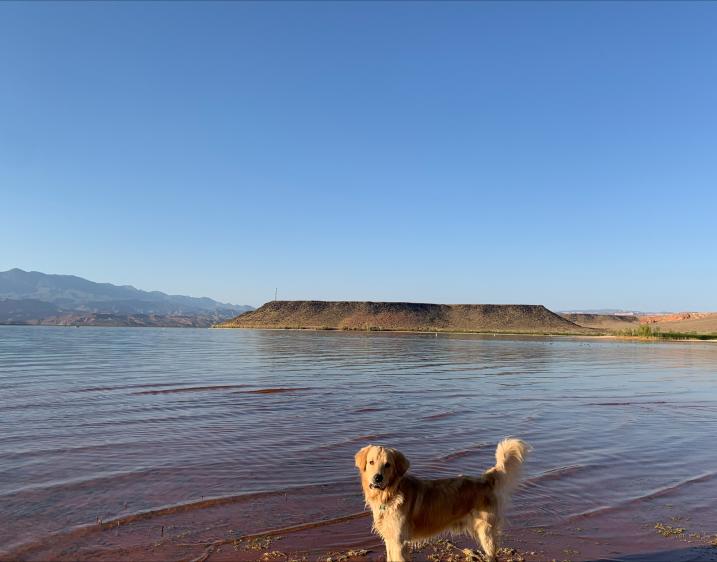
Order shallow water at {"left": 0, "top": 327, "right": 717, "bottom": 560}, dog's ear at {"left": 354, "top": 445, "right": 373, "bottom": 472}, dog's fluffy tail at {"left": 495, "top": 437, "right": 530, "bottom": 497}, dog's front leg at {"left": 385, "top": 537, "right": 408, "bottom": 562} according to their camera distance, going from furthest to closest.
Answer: shallow water at {"left": 0, "top": 327, "right": 717, "bottom": 560} < dog's fluffy tail at {"left": 495, "top": 437, "right": 530, "bottom": 497} < dog's ear at {"left": 354, "top": 445, "right": 373, "bottom": 472} < dog's front leg at {"left": 385, "top": 537, "right": 408, "bottom": 562}

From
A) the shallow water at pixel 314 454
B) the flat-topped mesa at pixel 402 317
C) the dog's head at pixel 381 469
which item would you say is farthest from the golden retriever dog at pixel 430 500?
the flat-topped mesa at pixel 402 317

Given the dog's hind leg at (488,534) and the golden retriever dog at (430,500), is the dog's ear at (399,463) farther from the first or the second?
the dog's hind leg at (488,534)

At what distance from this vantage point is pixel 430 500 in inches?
220

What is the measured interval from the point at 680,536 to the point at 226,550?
5634mm

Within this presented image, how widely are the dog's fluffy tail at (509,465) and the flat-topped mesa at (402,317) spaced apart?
385ft

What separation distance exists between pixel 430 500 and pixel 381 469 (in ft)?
2.24

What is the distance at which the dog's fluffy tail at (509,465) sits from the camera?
5.82 metres

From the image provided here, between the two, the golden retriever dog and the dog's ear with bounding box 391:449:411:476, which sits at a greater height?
the dog's ear with bounding box 391:449:411:476

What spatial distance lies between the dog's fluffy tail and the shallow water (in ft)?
3.58

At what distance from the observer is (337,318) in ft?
457

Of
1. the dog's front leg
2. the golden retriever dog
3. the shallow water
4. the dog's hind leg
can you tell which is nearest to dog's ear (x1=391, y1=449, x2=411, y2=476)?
the golden retriever dog

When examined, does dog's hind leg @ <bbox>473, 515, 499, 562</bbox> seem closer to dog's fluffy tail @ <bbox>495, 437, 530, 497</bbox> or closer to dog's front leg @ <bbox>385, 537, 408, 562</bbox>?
dog's fluffy tail @ <bbox>495, 437, 530, 497</bbox>

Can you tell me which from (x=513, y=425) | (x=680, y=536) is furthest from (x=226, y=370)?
(x=680, y=536)

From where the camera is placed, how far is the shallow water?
6875mm
